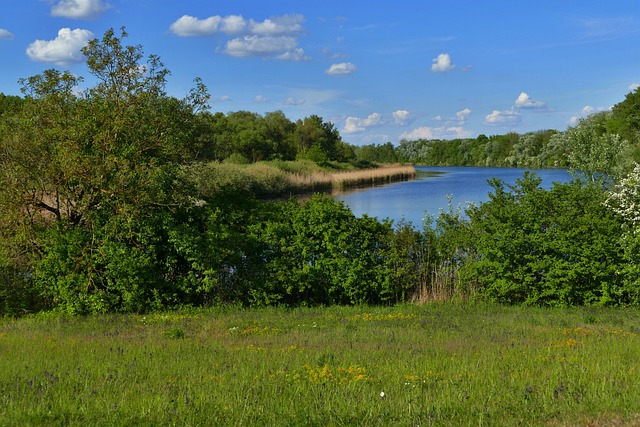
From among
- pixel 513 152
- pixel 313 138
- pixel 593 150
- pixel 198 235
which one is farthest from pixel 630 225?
pixel 513 152

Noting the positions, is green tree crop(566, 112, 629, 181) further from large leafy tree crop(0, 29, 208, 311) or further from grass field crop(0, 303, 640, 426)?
large leafy tree crop(0, 29, 208, 311)

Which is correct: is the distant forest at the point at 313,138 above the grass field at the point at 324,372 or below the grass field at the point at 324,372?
above

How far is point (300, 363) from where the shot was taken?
7.58m

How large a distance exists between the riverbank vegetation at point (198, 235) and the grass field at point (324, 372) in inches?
74.6

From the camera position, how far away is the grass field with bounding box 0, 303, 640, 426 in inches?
209

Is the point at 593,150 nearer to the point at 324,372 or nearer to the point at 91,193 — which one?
the point at 91,193

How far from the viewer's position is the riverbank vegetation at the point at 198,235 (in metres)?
13.5

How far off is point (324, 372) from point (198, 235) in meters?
7.88

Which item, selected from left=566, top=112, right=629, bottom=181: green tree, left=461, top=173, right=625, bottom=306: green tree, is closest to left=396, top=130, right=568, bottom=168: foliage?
left=566, top=112, right=629, bottom=181: green tree

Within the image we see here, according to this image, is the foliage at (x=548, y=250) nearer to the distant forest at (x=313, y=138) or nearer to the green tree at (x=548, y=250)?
the green tree at (x=548, y=250)

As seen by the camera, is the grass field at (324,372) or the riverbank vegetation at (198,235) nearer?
the grass field at (324,372)

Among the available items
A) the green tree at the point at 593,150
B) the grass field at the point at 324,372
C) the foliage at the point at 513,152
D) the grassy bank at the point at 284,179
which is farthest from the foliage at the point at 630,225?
the foliage at the point at 513,152

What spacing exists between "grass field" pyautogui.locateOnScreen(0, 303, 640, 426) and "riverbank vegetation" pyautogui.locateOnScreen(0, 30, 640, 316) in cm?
189

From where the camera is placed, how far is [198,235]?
14.0 m
